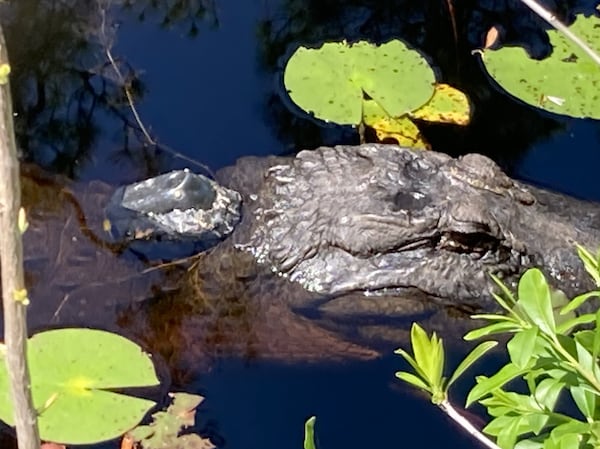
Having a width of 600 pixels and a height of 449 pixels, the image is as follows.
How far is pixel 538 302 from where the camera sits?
108 cm

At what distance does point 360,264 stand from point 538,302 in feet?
5.39

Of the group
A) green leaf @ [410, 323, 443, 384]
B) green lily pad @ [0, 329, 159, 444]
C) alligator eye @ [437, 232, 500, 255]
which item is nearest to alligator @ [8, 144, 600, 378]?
alligator eye @ [437, 232, 500, 255]

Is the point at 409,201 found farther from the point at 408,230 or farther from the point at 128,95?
the point at 128,95

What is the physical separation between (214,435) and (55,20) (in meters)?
2.02

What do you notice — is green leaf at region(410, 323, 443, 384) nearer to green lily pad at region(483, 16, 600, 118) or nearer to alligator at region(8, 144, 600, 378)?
alligator at region(8, 144, 600, 378)

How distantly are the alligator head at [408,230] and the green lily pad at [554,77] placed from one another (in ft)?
2.46

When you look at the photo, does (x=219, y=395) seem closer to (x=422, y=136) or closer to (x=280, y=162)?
(x=280, y=162)

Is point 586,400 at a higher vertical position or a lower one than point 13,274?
lower

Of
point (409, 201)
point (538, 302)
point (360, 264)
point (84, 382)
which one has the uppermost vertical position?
point (538, 302)

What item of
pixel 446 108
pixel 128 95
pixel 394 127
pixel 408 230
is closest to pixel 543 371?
pixel 408 230

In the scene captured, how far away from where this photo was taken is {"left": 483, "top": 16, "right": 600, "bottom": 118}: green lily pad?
3512 mm

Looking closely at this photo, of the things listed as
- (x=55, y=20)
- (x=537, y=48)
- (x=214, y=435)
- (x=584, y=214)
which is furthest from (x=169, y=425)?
(x=537, y=48)

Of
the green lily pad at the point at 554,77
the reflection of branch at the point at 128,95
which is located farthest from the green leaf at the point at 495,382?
the green lily pad at the point at 554,77

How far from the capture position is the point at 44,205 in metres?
2.94
